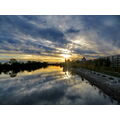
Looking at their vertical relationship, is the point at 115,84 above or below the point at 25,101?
above

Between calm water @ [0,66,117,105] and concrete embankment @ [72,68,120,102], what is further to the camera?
concrete embankment @ [72,68,120,102]

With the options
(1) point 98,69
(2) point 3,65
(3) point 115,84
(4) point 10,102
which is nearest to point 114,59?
(1) point 98,69

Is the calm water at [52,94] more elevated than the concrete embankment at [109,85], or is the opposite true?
the concrete embankment at [109,85]

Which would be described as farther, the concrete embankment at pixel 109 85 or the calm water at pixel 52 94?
the concrete embankment at pixel 109 85

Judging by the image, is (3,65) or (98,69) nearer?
(98,69)

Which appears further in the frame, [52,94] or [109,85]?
[109,85]

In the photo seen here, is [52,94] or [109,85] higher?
[109,85]

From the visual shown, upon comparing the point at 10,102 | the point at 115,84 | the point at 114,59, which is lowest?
the point at 10,102

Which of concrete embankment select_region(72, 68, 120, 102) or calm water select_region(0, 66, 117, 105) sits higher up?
concrete embankment select_region(72, 68, 120, 102)
